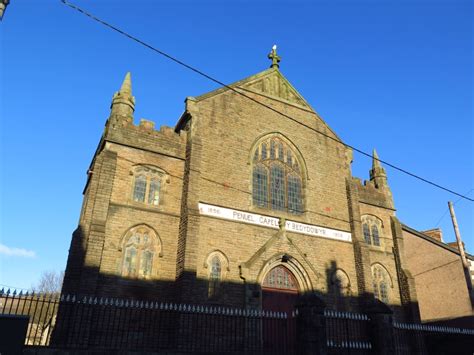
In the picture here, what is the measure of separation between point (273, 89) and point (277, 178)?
17.9ft

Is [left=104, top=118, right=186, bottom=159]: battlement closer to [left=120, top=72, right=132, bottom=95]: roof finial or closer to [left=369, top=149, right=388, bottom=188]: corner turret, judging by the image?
[left=120, top=72, right=132, bottom=95]: roof finial

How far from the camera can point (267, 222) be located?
59.4 ft

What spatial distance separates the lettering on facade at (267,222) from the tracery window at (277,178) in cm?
81

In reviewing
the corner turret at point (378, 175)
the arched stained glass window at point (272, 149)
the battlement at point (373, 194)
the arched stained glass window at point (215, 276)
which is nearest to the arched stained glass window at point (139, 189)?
the arched stained glass window at point (215, 276)

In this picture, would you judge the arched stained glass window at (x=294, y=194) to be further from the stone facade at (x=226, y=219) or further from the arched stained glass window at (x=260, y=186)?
the arched stained glass window at (x=260, y=186)

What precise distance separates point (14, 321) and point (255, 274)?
9.60m

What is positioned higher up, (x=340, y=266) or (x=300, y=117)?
(x=300, y=117)

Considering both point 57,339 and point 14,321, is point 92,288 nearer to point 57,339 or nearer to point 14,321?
point 57,339

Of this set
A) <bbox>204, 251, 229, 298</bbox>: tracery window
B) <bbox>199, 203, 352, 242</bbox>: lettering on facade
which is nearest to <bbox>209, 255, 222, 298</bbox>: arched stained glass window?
<bbox>204, 251, 229, 298</bbox>: tracery window

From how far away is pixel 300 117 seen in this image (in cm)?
2212

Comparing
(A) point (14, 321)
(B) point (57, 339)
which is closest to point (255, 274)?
(B) point (57, 339)

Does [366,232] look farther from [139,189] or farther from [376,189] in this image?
[139,189]

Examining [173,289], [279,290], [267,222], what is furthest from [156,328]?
[267,222]

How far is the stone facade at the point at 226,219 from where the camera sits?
1488cm
